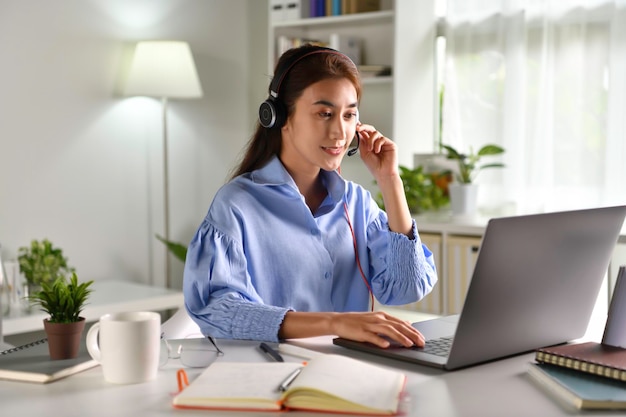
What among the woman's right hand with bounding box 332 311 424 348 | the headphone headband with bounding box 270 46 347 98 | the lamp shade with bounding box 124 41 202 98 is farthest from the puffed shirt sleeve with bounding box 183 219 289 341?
the lamp shade with bounding box 124 41 202 98

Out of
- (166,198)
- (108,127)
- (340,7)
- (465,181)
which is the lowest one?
(166,198)

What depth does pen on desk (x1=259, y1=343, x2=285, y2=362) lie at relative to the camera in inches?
53.7

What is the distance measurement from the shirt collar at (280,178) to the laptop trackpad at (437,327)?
42 centimetres

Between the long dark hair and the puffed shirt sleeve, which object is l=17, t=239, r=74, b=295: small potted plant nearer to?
the long dark hair

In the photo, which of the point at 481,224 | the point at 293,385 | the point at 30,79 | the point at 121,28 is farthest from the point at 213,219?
the point at 121,28

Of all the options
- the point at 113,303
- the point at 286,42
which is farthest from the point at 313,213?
the point at 286,42

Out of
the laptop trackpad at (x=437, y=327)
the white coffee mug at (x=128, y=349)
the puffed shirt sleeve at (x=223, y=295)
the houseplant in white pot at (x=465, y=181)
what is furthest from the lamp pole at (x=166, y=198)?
the white coffee mug at (x=128, y=349)

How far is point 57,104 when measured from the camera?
393 centimetres

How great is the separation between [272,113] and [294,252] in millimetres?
312

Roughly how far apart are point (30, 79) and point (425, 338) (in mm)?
2886

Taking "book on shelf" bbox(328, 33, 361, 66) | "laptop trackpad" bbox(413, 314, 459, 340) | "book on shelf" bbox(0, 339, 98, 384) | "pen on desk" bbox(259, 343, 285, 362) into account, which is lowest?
"laptop trackpad" bbox(413, 314, 459, 340)

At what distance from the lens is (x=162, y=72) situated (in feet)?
13.3

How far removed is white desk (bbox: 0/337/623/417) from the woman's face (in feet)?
1.88

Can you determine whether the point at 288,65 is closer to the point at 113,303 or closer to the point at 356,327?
the point at 356,327
